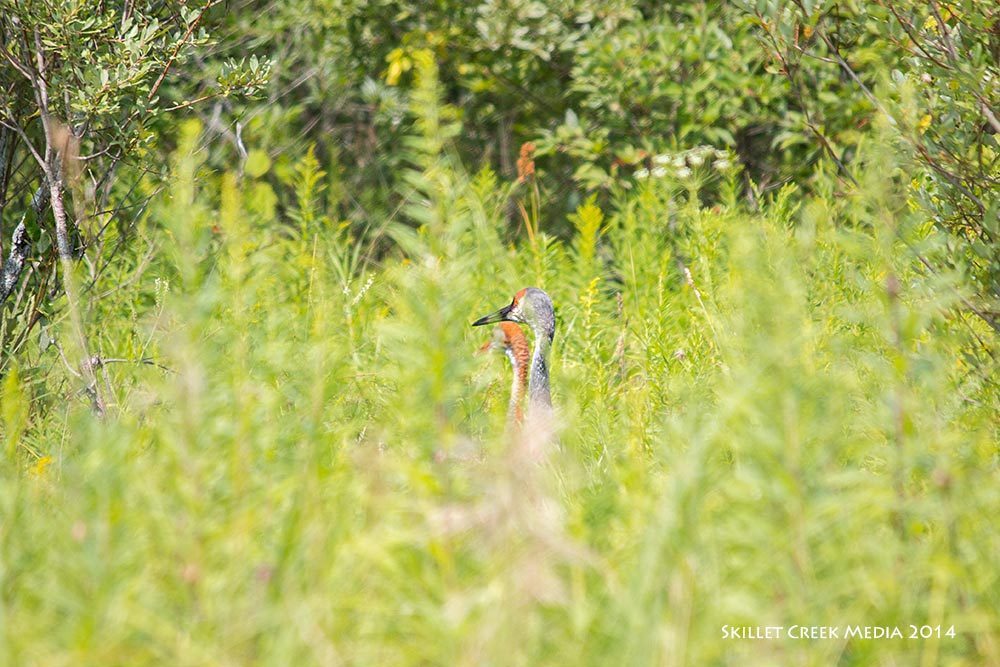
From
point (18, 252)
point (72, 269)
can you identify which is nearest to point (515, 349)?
point (72, 269)

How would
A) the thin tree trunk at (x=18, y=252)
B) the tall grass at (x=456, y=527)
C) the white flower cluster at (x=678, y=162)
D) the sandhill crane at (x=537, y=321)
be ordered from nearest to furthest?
the tall grass at (x=456, y=527) < the thin tree trunk at (x=18, y=252) < the sandhill crane at (x=537, y=321) < the white flower cluster at (x=678, y=162)

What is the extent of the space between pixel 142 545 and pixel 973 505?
5.23 feet

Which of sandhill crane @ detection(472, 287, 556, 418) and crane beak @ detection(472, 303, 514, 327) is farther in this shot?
crane beak @ detection(472, 303, 514, 327)

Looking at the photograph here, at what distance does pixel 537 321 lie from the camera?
4645 mm

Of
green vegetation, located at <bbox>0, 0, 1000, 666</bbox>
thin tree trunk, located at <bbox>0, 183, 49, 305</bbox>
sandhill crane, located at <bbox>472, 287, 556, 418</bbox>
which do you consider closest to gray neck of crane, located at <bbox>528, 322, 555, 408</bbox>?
sandhill crane, located at <bbox>472, 287, 556, 418</bbox>

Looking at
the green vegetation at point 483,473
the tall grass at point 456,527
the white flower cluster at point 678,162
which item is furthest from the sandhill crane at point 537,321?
the tall grass at point 456,527

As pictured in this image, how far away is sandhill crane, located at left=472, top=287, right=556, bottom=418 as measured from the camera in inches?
173

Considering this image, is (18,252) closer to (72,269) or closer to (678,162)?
(72,269)

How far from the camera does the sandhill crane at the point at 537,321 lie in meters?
4.39

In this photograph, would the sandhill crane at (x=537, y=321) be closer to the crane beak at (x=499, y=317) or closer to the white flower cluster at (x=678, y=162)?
the crane beak at (x=499, y=317)

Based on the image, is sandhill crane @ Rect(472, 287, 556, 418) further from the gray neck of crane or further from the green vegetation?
the green vegetation

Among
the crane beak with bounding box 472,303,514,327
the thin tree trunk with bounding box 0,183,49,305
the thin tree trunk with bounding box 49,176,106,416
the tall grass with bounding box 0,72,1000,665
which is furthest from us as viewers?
the crane beak with bounding box 472,303,514,327

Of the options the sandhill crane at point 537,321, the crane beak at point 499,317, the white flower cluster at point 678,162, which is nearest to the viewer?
the sandhill crane at point 537,321

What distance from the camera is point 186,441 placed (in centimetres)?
221
